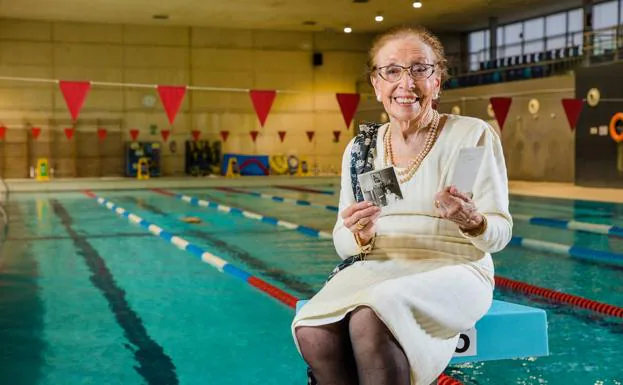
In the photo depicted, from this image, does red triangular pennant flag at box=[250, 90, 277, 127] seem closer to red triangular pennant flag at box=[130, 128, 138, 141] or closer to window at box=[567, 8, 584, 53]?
red triangular pennant flag at box=[130, 128, 138, 141]

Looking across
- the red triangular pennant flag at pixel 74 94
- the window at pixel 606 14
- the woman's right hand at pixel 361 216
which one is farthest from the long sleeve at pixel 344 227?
the window at pixel 606 14

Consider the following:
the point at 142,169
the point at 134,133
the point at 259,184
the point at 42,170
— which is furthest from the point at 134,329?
the point at 134,133

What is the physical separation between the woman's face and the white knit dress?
118 millimetres

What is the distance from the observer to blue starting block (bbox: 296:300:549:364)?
2367mm

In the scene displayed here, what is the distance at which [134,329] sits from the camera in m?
4.30

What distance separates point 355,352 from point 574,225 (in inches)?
309

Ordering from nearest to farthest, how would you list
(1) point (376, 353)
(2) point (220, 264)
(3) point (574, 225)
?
(1) point (376, 353), (2) point (220, 264), (3) point (574, 225)

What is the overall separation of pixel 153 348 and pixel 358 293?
2.14 meters

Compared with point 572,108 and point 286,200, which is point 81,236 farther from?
point 572,108

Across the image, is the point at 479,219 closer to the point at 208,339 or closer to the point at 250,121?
the point at 208,339

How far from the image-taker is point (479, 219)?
2.12m

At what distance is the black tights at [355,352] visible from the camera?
1.90 meters

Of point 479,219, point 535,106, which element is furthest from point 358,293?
point 535,106

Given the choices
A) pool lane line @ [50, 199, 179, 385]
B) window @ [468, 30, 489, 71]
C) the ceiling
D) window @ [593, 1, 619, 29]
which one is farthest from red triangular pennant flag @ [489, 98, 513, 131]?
window @ [468, 30, 489, 71]
